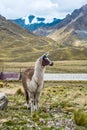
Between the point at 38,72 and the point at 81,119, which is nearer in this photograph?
the point at 81,119

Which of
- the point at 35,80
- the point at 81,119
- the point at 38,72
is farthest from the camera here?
the point at 35,80

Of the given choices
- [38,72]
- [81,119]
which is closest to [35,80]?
[38,72]

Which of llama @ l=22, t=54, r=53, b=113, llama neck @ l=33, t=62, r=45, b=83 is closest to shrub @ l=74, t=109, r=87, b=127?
llama @ l=22, t=54, r=53, b=113

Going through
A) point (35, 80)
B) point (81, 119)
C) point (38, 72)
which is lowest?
point (81, 119)

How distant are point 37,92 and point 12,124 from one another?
198 inches

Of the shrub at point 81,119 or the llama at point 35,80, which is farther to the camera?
the llama at point 35,80

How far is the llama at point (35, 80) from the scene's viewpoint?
21.2 metres

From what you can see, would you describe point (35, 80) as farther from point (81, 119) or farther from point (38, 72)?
point (81, 119)

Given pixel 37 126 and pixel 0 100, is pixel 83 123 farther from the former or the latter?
pixel 0 100

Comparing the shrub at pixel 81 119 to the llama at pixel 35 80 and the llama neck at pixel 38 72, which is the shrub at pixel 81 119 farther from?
the llama neck at pixel 38 72

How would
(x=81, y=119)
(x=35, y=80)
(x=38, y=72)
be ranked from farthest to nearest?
1. (x=35, y=80)
2. (x=38, y=72)
3. (x=81, y=119)

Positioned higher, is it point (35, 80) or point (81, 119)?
point (35, 80)

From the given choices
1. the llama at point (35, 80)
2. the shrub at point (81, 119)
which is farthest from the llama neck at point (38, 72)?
the shrub at point (81, 119)

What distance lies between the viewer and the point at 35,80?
21422 mm
